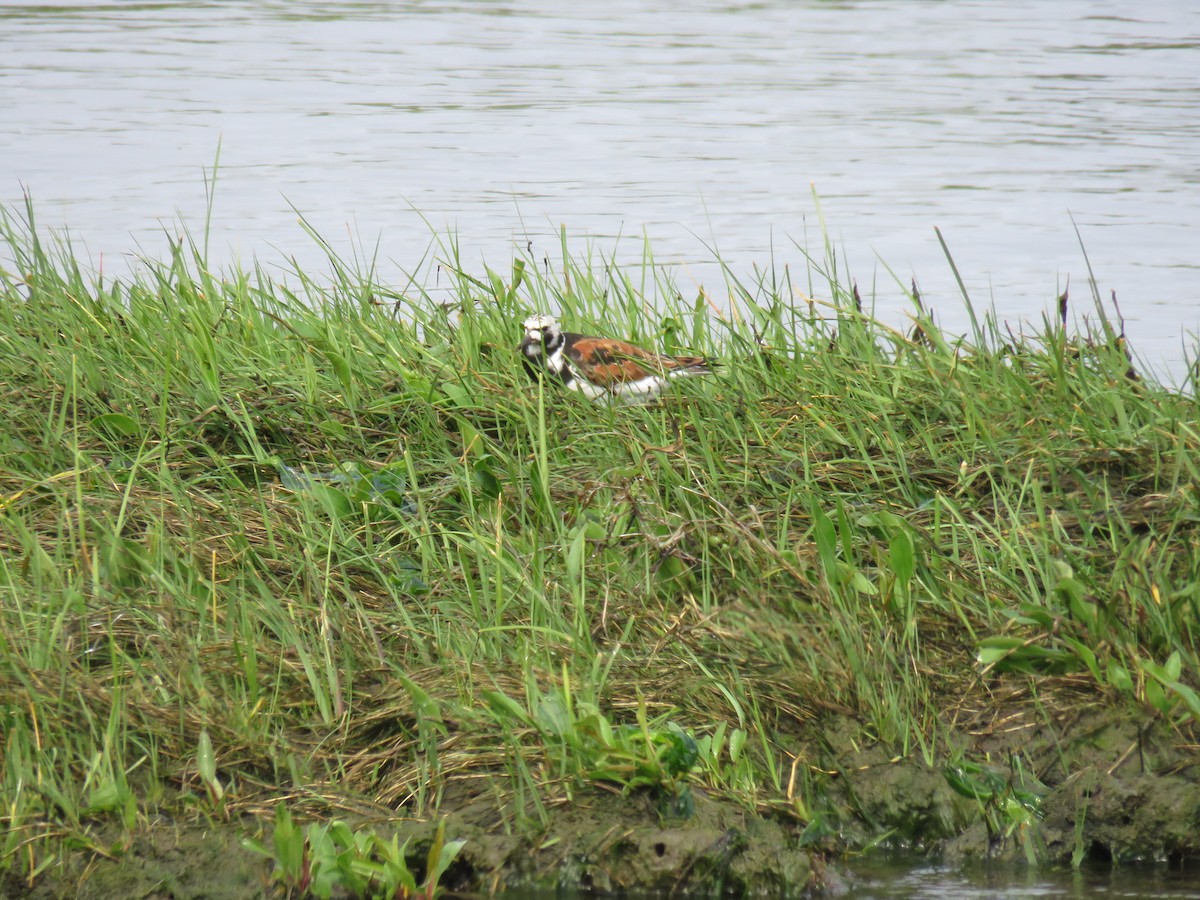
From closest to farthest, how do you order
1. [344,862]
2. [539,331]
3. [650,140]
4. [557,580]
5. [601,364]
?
[344,862] < [557,580] < [601,364] < [539,331] < [650,140]

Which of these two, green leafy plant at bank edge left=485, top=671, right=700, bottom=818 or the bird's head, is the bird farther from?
green leafy plant at bank edge left=485, top=671, right=700, bottom=818

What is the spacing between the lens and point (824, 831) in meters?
3.54

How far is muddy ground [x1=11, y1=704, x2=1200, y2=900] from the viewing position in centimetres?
336

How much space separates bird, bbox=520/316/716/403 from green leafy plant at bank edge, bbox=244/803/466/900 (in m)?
2.04

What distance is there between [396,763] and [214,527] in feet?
3.58

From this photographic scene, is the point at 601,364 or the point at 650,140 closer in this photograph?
the point at 601,364

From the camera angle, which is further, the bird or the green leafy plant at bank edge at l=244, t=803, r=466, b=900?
the bird

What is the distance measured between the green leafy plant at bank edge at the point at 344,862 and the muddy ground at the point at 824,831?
0.26ft

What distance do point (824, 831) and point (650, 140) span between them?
1148 centimetres

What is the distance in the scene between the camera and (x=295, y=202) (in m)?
11.3

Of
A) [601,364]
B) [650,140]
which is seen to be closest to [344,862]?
[601,364]

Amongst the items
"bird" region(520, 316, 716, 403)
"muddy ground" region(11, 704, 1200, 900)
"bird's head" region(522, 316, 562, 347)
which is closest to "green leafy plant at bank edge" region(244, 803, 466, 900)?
"muddy ground" region(11, 704, 1200, 900)

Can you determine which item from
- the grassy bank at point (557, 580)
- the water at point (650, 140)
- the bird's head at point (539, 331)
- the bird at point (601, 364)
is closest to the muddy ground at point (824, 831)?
the grassy bank at point (557, 580)

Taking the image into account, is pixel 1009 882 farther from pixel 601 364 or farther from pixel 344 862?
pixel 601 364
